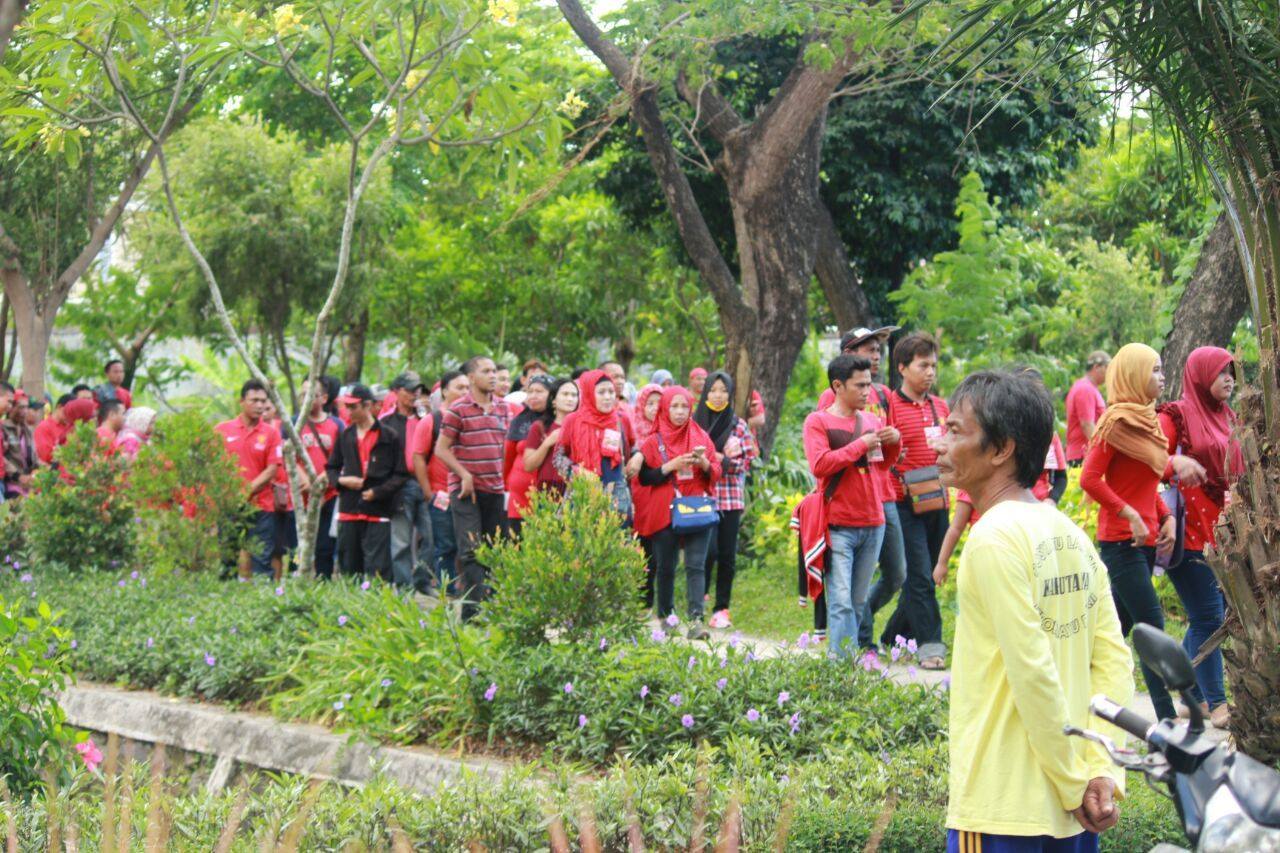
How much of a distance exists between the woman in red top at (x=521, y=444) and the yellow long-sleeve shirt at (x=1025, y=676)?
7260 mm

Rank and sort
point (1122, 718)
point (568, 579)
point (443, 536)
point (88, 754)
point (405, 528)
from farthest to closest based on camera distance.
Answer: point (405, 528), point (443, 536), point (568, 579), point (88, 754), point (1122, 718)

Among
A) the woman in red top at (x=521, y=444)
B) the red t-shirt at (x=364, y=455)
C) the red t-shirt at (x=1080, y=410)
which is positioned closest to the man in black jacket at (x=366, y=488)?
the red t-shirt at (x=364, y=455)

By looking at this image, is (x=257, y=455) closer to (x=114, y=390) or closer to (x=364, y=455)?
(x=364, y=455)

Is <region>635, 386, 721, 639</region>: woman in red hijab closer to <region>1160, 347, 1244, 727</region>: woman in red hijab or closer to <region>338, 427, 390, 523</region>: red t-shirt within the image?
<region>338, 427, 390, 523</region>: red t-shirt

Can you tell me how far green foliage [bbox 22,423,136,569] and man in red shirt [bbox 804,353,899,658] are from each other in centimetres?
658

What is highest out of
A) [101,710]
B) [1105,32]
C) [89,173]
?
[89,173]

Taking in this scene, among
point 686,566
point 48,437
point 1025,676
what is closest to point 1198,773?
point 1025,676

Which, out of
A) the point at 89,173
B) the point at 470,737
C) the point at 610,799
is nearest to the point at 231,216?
the point at 89,173

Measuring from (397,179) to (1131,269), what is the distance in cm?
1235

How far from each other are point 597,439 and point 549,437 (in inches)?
17.1

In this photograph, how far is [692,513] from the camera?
422 inches

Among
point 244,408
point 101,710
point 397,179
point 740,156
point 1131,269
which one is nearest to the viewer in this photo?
point 101,710

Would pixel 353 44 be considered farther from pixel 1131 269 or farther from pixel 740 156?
pixel 1131 269

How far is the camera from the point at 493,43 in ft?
33.4
